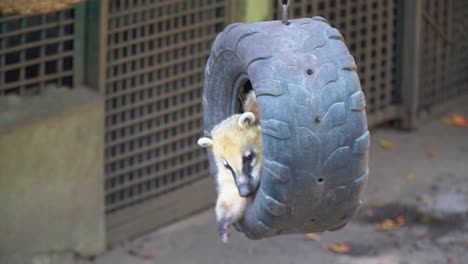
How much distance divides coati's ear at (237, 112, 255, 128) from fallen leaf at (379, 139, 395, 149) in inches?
191

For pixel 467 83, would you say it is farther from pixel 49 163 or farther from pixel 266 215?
pixel 266 215

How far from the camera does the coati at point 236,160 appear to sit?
156 inches

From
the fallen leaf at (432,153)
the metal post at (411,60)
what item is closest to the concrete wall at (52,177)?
the fallen leaf at (432,153)

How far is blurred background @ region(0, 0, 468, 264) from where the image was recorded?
625cm

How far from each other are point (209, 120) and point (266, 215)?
0.83 metres

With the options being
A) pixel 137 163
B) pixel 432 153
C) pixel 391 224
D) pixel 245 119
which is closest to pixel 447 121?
pixel 432 153

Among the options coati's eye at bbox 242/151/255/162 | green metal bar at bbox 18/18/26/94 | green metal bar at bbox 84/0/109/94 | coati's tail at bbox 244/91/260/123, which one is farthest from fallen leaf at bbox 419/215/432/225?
coati's eye at bbox 242/151/255/162

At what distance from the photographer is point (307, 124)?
11.1ft

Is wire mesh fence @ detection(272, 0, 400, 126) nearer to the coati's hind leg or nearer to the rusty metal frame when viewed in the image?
the rusty metal frame

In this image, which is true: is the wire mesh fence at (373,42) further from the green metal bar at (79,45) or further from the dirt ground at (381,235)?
the green metal bar at (79,45)

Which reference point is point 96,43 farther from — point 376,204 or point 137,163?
point 376,204

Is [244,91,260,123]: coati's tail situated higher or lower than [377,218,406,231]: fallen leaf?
higher

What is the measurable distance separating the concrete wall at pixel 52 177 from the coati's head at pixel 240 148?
221cm

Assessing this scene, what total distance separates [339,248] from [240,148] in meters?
2.99
